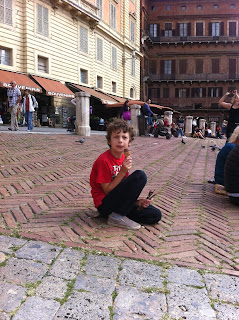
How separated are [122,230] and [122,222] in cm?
7

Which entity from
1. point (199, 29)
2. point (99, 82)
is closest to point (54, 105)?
point (99, 82)

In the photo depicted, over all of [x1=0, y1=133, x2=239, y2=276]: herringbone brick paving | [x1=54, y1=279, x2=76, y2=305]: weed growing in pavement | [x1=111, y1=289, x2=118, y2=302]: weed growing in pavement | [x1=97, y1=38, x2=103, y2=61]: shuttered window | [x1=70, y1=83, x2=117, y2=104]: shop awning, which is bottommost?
[x1=111, y1=289, x2=118, y2=302]: weed growing in pavement

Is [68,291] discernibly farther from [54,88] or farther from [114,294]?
[54,88]

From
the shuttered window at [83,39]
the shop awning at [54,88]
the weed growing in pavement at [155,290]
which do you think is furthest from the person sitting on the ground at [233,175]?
the shuttered window at [83,39]

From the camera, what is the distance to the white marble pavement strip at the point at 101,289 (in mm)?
1547

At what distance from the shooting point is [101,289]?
1.74 metres

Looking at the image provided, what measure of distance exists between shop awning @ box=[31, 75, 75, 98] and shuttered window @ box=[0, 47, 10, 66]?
4.98 feet

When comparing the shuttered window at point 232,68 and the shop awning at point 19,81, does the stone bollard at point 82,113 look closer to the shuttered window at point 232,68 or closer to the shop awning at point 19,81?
the shop awning at point 19,81

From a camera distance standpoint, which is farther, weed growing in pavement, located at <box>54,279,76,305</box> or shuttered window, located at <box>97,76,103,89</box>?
shuttered window, located at <box>97,76,103,89</box>

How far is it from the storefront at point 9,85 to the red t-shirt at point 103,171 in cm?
1352

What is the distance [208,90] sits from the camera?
1496 inches

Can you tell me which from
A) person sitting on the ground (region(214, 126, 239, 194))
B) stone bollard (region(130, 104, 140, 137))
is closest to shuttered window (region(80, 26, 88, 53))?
stone bollard (region(130, 104, 140, 137))

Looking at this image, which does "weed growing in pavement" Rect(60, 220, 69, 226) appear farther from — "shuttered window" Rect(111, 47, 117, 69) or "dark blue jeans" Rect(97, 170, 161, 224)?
"shuttered window" Rect(111, 47, 117, 69)

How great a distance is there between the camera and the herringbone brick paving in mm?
2322
